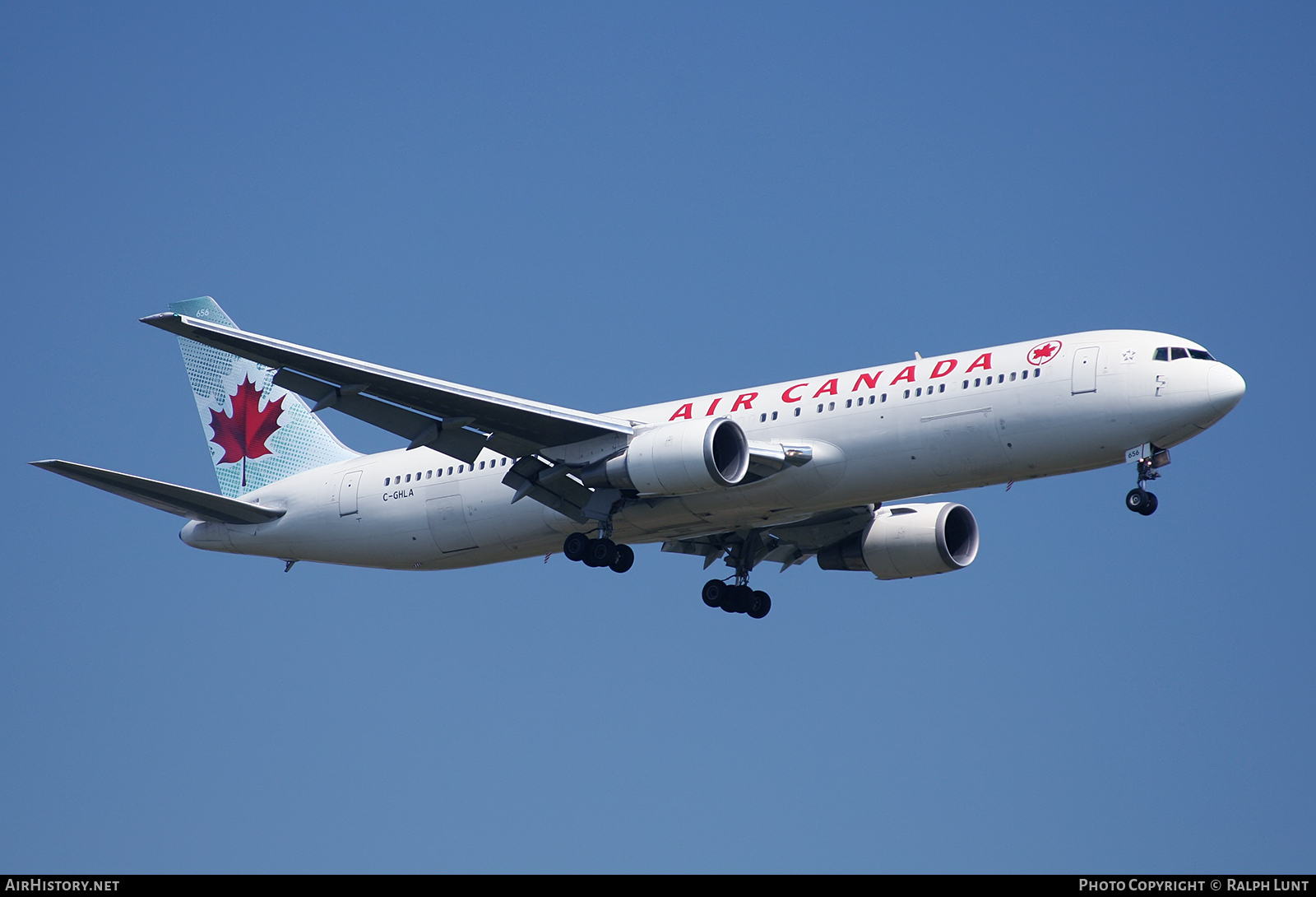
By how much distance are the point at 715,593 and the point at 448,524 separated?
24.0 feet

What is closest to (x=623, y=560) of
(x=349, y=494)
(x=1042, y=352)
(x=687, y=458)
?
(x=687, y=458)

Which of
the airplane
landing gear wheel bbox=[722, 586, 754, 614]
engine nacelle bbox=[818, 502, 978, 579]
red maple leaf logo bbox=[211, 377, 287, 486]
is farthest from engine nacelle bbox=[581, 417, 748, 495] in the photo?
red maple leaf logo bbox=[211, 377, 287, 486]

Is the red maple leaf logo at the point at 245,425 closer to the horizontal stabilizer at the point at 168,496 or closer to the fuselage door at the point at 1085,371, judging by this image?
the horizontal stabilizer at the point at 168,496

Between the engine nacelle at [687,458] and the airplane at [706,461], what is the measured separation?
0.05 m

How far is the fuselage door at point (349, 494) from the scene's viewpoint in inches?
1433

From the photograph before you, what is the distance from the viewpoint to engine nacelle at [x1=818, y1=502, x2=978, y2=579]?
36.7 meters

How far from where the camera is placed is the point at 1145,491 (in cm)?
3016

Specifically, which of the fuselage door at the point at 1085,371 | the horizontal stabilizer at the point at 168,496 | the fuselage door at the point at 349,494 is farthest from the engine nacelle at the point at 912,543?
the horizontal stabilizer at the point at 168,496

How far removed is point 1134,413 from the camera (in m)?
29.5

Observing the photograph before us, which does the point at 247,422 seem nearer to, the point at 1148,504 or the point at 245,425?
the point at 245,425

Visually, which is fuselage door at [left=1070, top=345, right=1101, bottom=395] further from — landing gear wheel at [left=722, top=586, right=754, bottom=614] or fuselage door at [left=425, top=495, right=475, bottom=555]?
fuselage door at [left=425, top=495, right=475, bottom=555]

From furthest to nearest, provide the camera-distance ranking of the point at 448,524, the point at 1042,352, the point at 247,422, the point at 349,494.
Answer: the point at 247,422
the point at 349,494
the point at 448,524
the point at 1042,352

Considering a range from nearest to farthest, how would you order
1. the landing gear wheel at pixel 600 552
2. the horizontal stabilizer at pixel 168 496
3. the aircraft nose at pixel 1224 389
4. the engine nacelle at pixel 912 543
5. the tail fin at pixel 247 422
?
the aircraft nose at pixel 1224 389, the horizontal stabilizer at pixel 168 496, the landing gear wheel at pixel 600 552, the engine nacelle at pixel 912 543, the tail fin at pixel 247 422
